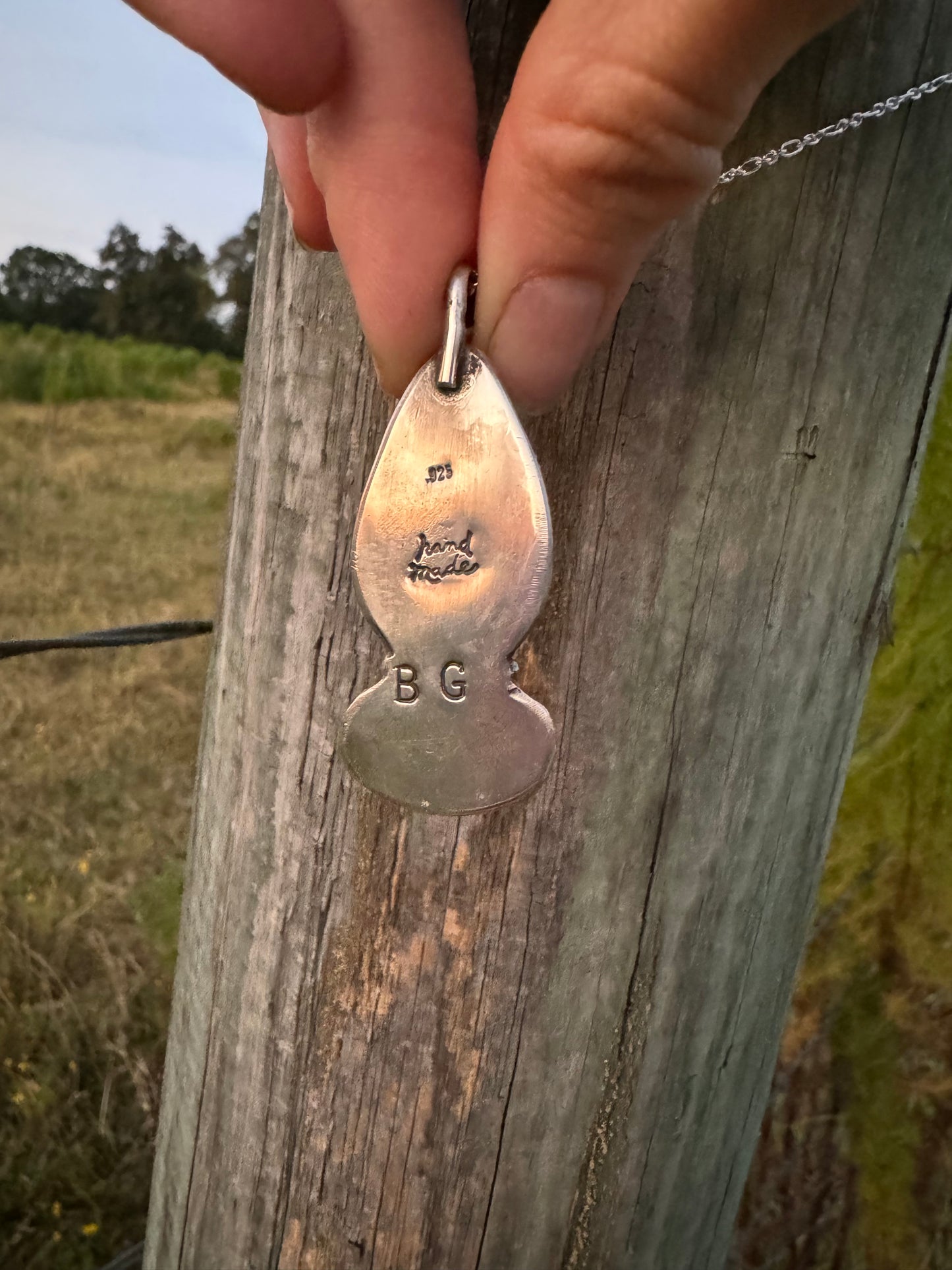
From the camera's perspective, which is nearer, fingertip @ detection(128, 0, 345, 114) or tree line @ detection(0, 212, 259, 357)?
fingertip @ detection(128, 0, 345, 114)

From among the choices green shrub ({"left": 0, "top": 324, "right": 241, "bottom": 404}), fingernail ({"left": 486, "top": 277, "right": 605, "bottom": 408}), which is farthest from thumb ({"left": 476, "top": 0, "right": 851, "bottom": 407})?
green shrub ({"left": 0, "top": 324, "right": 241, "bottom": 404})

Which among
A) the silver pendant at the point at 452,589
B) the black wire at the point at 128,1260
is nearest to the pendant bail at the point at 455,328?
the silver pendant at the point at 452,589

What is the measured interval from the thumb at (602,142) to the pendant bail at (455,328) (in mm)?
21

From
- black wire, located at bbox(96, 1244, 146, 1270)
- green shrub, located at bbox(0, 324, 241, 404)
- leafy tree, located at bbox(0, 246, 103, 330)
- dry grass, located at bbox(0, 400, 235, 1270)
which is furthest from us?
green shrub, located at bbox(0, 324, 241, 404)

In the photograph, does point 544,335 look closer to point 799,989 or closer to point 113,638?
point 113,638

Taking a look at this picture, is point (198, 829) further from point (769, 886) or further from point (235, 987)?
point (769, 886)

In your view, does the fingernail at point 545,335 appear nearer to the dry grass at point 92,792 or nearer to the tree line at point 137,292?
the dry grass at point 92,792

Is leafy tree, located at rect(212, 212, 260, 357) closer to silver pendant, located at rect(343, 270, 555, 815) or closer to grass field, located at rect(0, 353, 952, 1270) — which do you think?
grass field, located at rect(0, 353, 952, 1270)

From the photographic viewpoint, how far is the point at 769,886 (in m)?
0.96

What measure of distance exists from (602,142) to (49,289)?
4.70m

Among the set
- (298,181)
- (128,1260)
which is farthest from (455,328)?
(128,1260)

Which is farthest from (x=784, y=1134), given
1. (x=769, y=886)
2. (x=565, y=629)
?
(x=565, y=629)

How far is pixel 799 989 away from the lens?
2.25m

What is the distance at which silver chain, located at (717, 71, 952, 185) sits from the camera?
66cm
